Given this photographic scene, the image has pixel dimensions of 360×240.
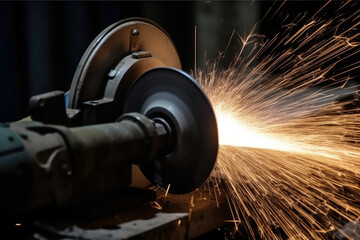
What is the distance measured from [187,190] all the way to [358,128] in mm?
1572

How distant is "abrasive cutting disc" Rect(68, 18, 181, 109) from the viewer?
210 cm

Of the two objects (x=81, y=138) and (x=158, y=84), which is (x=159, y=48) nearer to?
(x=158, y=84)

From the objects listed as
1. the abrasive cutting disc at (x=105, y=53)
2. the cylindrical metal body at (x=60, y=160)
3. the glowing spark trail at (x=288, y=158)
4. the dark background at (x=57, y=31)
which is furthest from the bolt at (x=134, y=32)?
the dark background at (x=57, y=31)

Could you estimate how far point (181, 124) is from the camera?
1948 mm

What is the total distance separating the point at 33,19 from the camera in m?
3.12

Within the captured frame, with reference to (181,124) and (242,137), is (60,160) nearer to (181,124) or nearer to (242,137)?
(181,124)

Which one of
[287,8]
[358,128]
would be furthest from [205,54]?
[358,128]

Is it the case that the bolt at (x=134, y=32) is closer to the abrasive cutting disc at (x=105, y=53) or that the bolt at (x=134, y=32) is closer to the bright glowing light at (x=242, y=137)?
the abrasive cutting disc at (x=105, y=53)

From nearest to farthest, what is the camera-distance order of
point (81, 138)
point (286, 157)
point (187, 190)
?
point (81, 138) → point (187, 190) → point (286, 157)

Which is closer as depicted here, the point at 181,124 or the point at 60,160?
the point at 60,160

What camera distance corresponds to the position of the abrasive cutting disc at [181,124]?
1.89m

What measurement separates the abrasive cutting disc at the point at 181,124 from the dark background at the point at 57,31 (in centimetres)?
129

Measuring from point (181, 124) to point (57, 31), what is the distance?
1.66 m

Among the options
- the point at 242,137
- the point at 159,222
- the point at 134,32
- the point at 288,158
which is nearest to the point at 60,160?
the point at 159,222
